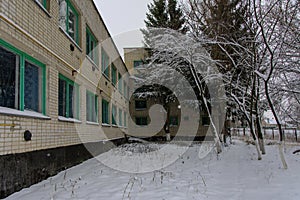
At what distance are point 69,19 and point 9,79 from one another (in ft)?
14.7

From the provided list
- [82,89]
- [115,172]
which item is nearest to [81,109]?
[82,89]

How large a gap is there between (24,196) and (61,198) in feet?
2.12

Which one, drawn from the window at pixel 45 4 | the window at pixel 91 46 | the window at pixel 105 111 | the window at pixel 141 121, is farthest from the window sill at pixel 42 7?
the window at pixel 141 121

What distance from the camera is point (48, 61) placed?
21.6 feet

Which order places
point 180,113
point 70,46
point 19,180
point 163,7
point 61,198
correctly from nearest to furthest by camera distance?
point 61,198 < point 19,180 < point 70,46 < point 163,7 < point 180,113

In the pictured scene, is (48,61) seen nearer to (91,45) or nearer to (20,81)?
(20,81)

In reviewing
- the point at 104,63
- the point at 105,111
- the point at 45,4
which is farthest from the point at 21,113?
the point at 104,63

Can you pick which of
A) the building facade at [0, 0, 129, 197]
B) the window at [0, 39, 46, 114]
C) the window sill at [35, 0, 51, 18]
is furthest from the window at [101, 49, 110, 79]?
the window at [0, 39, 46, 114]

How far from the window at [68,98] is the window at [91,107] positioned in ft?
4.79

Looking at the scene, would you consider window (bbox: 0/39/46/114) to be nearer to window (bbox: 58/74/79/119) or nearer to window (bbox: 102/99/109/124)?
window (bbox: 58/74/79/119)

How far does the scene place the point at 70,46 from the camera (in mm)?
8422

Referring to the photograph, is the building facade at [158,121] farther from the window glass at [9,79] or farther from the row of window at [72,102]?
the window glass at [9,79]

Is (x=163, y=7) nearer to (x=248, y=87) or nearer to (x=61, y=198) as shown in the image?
(x=248, y=87)

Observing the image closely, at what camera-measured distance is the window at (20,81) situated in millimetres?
4801
